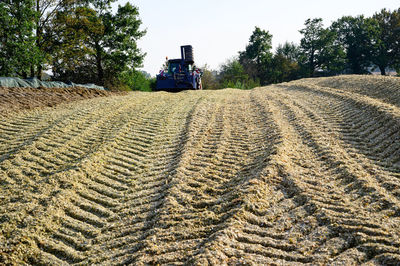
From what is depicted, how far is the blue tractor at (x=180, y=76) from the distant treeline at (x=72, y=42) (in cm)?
531

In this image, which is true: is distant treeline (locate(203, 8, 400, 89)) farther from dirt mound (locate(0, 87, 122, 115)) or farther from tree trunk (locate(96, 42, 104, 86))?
dirt mound (locate(0, 87, 122, 115))

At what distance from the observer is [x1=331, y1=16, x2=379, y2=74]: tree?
121 feet

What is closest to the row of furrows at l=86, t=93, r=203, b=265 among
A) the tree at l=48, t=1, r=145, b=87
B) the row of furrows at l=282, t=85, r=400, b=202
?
the row of furrows at l=282, t=85, r=400, b=202

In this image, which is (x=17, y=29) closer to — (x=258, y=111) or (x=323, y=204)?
(x=258, y=111)

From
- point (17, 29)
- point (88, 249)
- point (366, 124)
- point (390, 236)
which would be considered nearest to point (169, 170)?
point (88, 249)

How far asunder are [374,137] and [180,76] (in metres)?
12.0

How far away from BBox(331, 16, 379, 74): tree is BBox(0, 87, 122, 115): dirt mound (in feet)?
118

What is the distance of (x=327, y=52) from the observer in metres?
35.8

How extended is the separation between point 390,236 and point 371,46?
41312 mm

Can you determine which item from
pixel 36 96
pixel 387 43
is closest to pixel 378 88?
pixel 36 96

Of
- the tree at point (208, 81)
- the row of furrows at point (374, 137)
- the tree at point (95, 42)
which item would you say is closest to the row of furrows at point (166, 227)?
the row of furrows at point (374, 137)

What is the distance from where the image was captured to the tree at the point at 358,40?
36969 mm

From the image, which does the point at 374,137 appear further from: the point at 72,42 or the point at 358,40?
the point at 358,40

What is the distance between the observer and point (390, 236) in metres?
2.47
